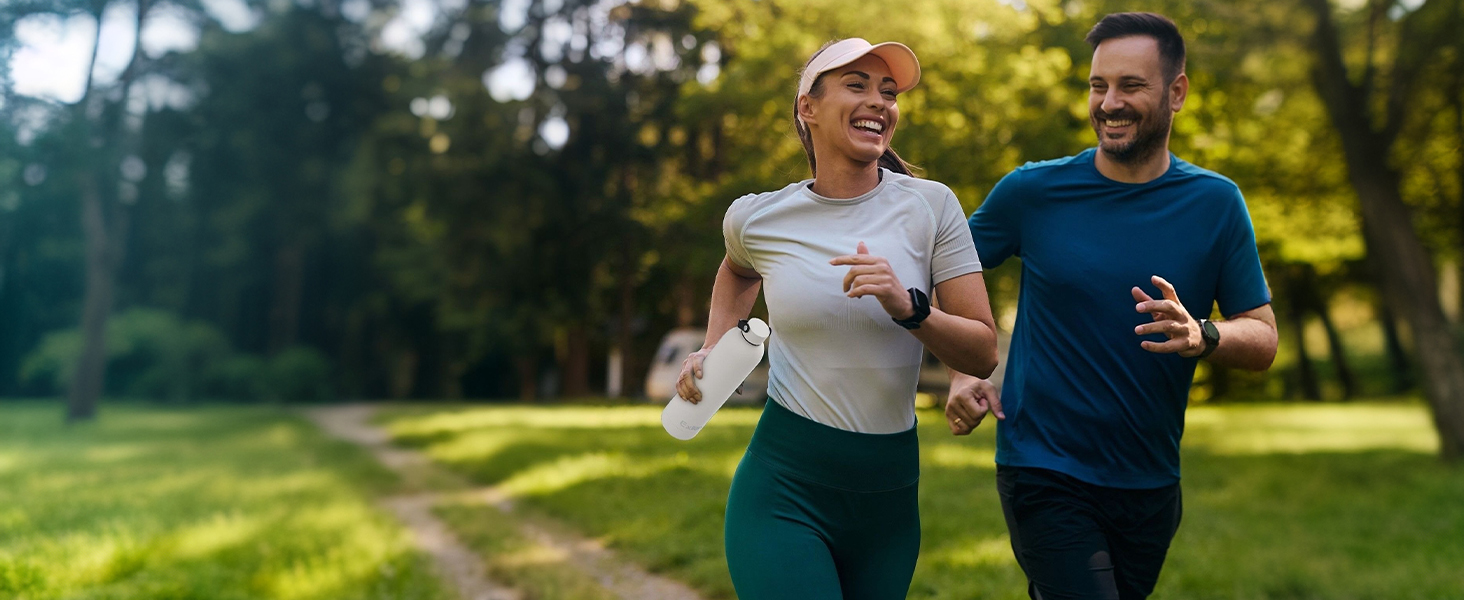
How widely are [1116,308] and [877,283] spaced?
1.05 m

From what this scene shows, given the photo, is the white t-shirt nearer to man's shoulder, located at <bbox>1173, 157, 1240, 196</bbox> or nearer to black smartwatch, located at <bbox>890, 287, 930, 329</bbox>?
black smartwatch, located at <bbox>890, 287, 930, 329</bbox>

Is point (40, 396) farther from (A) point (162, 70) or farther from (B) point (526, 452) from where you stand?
(B) point (526, 452)

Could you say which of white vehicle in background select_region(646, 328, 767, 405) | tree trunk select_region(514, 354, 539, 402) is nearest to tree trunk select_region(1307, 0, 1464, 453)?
white vehicle in background select_region(646, 328, 767, 405)

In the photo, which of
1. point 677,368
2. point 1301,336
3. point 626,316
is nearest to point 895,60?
point 626,316

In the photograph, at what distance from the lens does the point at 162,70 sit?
27.8 meters

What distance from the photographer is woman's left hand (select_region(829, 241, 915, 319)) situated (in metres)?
2.54

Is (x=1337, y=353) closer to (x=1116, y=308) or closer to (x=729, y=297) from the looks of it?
(x=1116, y=308)

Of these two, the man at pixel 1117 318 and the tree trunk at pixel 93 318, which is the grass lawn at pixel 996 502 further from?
the tree trunk at pixel 93 318

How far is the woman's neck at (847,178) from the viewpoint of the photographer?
3.00m

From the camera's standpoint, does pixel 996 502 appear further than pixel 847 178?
Yes

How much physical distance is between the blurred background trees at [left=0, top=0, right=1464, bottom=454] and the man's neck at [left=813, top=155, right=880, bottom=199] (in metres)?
0.58

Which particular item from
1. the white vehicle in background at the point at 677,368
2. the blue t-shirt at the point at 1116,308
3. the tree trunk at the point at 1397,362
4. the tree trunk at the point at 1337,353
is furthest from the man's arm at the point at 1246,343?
the tree trunk at the point at 1397,362

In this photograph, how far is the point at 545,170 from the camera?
24016mm

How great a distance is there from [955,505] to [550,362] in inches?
908
